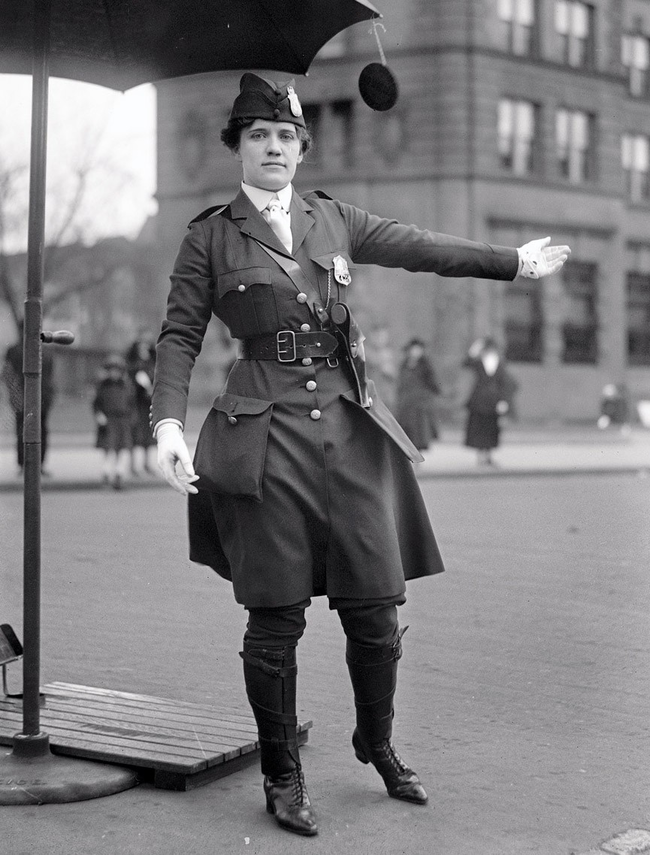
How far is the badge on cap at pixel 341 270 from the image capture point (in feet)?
11.8

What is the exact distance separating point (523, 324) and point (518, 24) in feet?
26.5

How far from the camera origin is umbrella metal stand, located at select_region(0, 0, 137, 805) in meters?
3.66

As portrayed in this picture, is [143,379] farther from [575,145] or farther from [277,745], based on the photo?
[575,145]

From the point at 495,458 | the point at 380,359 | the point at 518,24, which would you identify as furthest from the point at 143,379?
the point at 518,24

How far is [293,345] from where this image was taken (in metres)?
3.52

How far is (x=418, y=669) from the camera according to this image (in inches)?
208

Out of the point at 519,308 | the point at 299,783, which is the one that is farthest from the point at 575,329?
the point at 299,783

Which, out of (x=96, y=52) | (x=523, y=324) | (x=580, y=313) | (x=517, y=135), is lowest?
(x=96, y=52)

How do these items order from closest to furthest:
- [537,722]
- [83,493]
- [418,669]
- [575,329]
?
[537,722] < [418,669] < [83,493] < [575,329]

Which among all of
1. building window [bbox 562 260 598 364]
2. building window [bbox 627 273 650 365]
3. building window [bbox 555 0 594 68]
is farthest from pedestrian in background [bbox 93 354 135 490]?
building window [bbox 627 273 650 365]

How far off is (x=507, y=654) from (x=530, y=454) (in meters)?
15.7

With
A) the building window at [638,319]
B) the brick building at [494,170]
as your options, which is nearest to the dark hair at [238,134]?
the brick building at [494,170]

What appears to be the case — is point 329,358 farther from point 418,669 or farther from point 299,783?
point 418,669

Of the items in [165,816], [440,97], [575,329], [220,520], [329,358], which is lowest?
[165,816]
